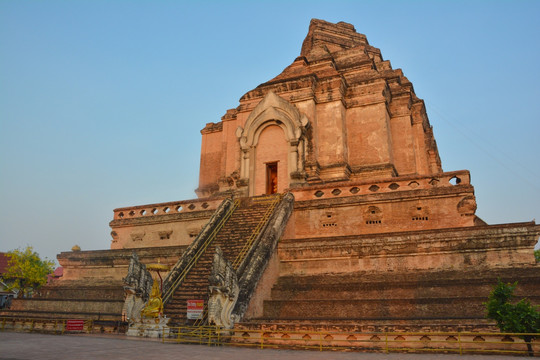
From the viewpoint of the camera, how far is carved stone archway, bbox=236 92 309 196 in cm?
2153

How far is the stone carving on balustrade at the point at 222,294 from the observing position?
1097 cm

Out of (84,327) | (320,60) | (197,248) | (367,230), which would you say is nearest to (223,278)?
(197,248)

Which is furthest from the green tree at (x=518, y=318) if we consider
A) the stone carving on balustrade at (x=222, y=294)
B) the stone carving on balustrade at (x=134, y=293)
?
the stone carving on balustrade at (x=134, y=293)

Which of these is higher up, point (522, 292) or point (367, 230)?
point (367, 230)

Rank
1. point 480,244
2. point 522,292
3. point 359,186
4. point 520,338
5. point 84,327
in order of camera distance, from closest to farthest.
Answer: point 520,338 < point 522,292 < point 480,244 < point 84,327 < point 359,186

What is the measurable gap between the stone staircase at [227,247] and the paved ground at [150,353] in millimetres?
2321

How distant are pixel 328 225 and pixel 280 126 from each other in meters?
7.85

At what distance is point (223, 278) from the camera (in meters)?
11.3

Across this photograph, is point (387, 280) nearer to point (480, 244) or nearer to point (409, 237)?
point (409, 237)

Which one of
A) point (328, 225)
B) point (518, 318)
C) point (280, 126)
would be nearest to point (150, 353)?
point (518, 318)

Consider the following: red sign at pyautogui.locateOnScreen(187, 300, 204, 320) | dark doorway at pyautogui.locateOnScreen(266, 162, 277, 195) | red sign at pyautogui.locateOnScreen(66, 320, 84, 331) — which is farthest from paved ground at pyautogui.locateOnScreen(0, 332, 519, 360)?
dark doorway at pyautogui.locateOnScreen(266, 162, 277, 195)

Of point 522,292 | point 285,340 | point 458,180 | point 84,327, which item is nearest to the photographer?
point 285,340

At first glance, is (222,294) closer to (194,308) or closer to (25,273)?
(194,308)

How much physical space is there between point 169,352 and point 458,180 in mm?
11514
